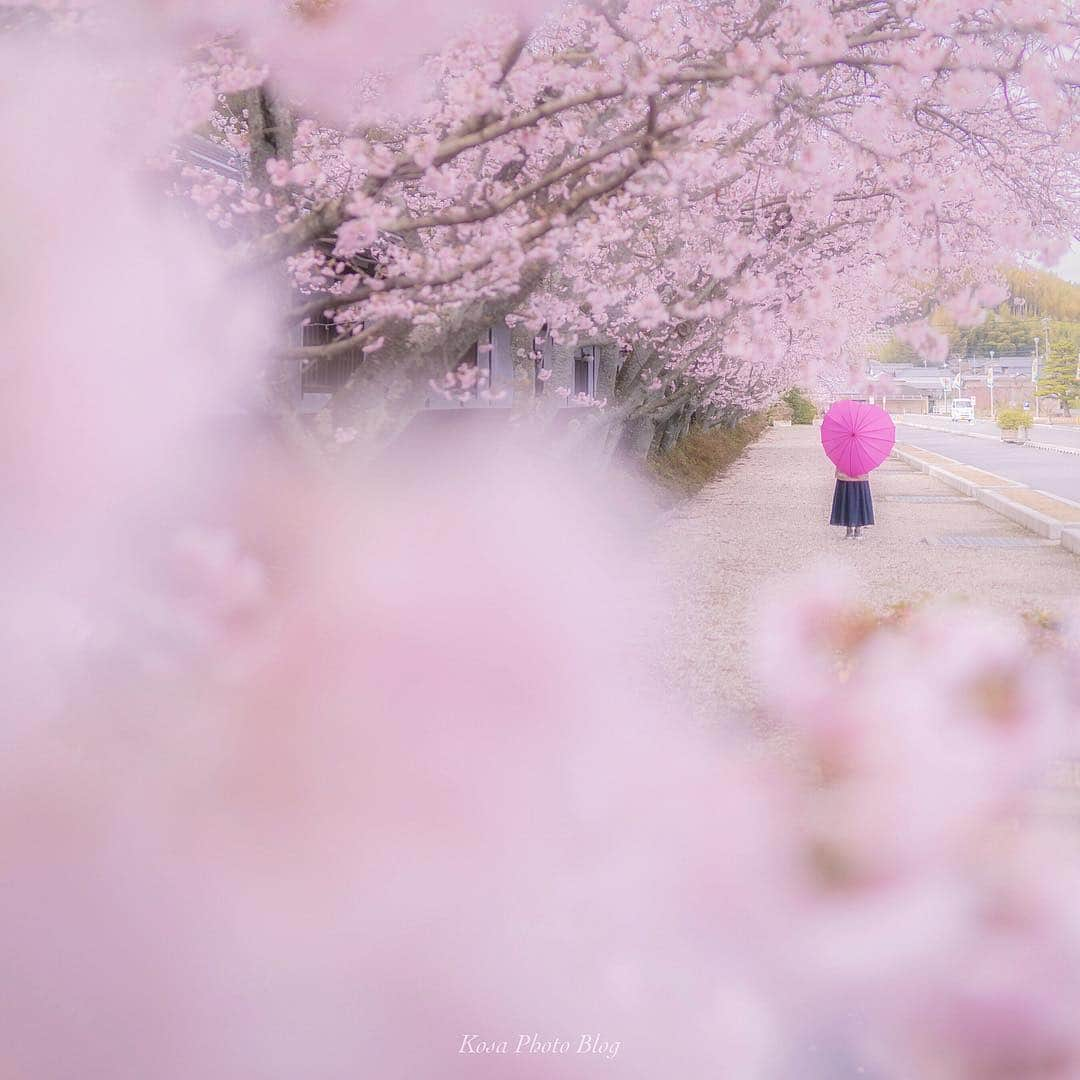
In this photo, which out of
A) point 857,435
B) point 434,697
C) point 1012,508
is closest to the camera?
point 434,697

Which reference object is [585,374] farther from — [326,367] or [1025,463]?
[1025,463]

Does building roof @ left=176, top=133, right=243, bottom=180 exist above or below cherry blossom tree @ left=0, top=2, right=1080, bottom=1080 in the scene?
above

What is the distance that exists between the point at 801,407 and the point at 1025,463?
46.4m

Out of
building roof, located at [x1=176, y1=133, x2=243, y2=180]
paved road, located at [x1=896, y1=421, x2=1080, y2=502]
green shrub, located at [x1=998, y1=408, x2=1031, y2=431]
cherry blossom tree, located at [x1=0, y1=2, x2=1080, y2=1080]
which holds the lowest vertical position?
paved road, located at [x1=896, y1=421, x2=1080, y2=502]

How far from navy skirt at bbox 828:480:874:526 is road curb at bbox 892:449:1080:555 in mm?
2220

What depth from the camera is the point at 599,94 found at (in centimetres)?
540

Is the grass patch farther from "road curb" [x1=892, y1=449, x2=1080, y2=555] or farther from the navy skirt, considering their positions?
the navy skirt

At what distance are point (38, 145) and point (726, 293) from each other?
30.7 feet

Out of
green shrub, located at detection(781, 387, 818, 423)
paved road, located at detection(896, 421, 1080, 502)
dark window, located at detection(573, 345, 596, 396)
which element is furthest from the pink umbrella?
green shrub, located at detection(781, 387, 818, 423)

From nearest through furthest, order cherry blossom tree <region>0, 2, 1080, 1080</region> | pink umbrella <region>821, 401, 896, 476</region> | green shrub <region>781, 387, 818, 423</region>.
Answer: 1. cherry blossom tree <region>0, 2, 1080, 1080</region>
2. pink umbrella <region>821, 401, 896, 476</region>
3. green shrub <region>781, 387, 818, 423</region>

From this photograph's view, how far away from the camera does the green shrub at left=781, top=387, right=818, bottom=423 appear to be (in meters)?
75.0

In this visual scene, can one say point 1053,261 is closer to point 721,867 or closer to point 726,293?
point 721,867

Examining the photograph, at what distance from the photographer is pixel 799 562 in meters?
14.2

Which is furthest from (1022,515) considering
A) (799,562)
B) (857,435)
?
(799,562)
